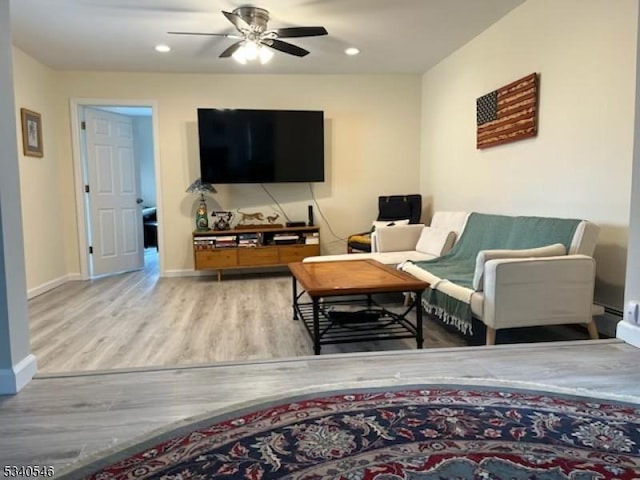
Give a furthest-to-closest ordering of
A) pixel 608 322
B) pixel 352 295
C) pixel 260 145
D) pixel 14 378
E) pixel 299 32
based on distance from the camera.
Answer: pixel 260 145
pixel 299 32
pixel 352 295
pixel 608 322
pixel 14 378

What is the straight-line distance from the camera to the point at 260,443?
1381 millimetres

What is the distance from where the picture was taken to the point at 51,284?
4.69m

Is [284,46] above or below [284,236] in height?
above

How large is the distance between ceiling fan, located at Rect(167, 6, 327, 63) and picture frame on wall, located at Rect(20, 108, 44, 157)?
176 centimetres

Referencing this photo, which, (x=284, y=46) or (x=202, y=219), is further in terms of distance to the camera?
(x=202, y=219)

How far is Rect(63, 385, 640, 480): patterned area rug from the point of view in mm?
1229

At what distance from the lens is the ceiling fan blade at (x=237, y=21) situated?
10.1ft

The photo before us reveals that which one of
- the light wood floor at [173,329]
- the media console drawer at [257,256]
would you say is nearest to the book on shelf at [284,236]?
the media console drawer at [257,256]

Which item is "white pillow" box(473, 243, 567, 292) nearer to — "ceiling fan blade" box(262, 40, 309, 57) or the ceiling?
the ceiling

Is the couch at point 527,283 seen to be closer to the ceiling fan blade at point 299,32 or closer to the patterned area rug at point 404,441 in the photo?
the patterned area rug at point 404,441

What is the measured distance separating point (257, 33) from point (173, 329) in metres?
2.42

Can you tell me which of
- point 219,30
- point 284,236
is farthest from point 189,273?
point 219,30

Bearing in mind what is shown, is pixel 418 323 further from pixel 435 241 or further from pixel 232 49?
pixel 232 49

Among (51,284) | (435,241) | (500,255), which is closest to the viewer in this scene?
(500,255)
